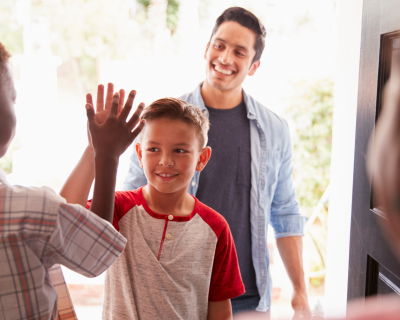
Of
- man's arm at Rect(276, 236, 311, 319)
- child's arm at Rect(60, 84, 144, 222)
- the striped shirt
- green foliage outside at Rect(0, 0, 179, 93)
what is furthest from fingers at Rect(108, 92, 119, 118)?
green foliage outside at Rect(0, 0, 179, 93)

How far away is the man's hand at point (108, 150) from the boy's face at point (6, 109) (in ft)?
0.60

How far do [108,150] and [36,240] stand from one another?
25 cm

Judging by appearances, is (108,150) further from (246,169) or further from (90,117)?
(246,169)

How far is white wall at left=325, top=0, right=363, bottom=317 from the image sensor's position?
5.70 feet

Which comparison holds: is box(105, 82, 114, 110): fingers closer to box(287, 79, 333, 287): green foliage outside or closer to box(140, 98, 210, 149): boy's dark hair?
box(140, 98, 210, 149): boy's dark hair

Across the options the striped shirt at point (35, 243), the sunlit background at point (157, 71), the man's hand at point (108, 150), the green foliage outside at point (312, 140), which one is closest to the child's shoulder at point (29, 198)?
the striped shirt at point (35, 243)

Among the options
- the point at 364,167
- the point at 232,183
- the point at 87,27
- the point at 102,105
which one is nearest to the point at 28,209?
the point at 102,105

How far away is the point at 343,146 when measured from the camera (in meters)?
1.80

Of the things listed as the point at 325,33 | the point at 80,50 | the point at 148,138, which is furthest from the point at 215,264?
the point at 80,50

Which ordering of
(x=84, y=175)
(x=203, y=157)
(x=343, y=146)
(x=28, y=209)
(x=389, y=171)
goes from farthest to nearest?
(x=343, y=146) → (x=203, y=157) → (x=84, y=175) → (x=28, y=209) → (x=389, y=171)

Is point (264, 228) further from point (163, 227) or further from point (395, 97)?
point (395, 97)

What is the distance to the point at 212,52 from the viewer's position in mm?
1684

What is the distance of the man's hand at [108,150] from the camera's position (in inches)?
33.5

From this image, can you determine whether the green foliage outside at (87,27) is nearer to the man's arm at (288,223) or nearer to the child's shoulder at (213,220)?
the man's arm at (288,223)
